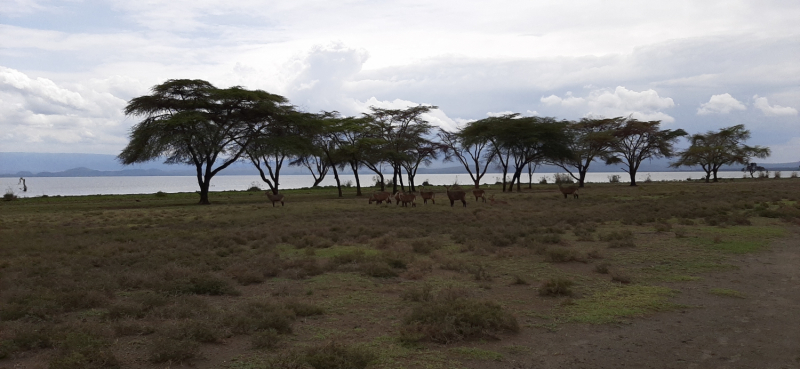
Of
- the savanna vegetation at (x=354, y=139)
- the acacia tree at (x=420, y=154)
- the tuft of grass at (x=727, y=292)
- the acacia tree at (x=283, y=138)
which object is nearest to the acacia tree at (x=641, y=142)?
the savanna vegetation at (x=354, y=139)

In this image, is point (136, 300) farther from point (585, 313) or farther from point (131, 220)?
point (131, 220)

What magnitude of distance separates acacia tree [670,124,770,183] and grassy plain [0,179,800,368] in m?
52.9

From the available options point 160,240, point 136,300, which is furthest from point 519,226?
point 136,300

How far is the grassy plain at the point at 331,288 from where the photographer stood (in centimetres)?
604

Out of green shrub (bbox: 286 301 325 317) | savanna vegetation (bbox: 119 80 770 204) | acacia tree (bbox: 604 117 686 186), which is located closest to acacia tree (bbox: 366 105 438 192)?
savanna vegetation (bbox: 119 80 770 204)

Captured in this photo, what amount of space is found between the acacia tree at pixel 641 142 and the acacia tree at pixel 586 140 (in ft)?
3.78

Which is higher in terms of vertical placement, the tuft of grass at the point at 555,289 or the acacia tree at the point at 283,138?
the acacia tree at the point at 283,138

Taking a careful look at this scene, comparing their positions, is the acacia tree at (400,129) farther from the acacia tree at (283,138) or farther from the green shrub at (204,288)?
the green shrub at (204,288)

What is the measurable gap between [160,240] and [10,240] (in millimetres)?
4937

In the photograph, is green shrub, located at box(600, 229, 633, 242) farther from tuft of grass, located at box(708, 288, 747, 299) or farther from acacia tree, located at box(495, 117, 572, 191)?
acacia tree, located at box(495, 117, 572, 191)

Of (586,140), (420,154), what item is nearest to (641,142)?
(586,140)

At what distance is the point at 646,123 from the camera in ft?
182

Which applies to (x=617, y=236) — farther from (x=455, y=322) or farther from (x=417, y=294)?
(x=455, y=322)

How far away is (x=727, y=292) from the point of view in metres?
8.72
